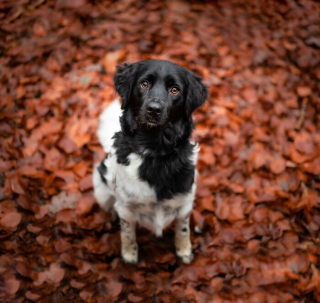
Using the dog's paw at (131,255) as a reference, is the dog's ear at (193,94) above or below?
above

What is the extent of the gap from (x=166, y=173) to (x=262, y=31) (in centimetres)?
346

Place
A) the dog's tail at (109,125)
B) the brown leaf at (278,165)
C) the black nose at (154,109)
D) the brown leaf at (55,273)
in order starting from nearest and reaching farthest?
the black nose at (154,109), the brown leaf at (55,273), the dog's tail at (109,125), the brown leaf at (278,165)

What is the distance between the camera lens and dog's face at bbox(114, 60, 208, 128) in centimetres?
230

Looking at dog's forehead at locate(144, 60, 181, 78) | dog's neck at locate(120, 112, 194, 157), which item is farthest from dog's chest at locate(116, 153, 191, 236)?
dog's forehead at locate(144, 60, 181, 78)

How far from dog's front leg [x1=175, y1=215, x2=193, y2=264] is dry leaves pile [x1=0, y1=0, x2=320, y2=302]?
0.07m

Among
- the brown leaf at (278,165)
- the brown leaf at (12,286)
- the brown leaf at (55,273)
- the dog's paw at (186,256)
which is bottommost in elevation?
the dog's paw at (186,256)

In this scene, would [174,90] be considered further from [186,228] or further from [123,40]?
[123,40]

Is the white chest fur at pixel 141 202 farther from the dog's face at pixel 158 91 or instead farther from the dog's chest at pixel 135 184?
the dog's face at pixel 158 91

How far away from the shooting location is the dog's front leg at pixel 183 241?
2.87m

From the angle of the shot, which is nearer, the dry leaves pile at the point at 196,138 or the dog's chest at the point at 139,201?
the dog's chest at the point at 139,201

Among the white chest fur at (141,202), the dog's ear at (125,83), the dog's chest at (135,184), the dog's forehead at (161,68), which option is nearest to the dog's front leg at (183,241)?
the white chest fur at (141,202)

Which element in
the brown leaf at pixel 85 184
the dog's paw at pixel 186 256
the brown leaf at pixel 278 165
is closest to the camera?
the dog's paw at pixel 186 256

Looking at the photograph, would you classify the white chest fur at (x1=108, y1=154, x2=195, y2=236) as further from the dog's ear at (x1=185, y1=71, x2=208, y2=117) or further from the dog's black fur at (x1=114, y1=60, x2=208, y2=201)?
the dog's ear at (x1=185, y1=71, x2=208, y2=117)

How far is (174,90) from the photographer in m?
2.42
